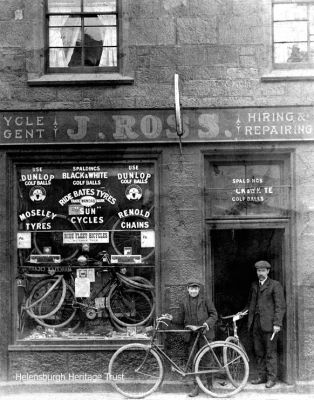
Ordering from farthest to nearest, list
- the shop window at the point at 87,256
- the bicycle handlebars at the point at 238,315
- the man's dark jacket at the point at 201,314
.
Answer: the shop window at the point at 87,256
the bicycle handlebars at the point at 238,315
the man's dark jacket at the point at 201,314

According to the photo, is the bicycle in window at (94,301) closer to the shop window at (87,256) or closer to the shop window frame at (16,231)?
the shop window at (87,256)

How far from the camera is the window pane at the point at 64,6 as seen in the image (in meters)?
10.5

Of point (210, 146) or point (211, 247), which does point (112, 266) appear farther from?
point (210, 146)

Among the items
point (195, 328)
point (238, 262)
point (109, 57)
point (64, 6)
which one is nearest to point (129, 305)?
point (195, 328)

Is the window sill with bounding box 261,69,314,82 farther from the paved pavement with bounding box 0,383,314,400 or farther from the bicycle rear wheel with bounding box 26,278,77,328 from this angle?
the paved pavement with bounding box 0,383,314,400

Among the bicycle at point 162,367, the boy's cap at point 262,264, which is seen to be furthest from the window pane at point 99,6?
the bicycle at point 162,367

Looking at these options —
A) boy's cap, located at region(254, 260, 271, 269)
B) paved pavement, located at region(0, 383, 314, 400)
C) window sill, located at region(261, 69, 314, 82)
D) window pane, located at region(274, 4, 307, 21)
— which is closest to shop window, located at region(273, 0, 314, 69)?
window pane, located at region(274, 4, 307, 21)

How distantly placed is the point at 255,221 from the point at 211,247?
2.55ft

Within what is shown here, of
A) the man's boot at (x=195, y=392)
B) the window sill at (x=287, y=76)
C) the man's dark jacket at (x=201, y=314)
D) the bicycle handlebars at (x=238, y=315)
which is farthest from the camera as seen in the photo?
the window sill at (x=287, y=76)

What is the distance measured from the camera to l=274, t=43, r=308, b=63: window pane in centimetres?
1043

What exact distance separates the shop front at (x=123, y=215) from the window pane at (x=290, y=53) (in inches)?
33.8

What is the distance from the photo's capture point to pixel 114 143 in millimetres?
10195

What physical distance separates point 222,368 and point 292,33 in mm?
5129

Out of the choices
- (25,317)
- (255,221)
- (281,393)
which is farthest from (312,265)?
(25,317)
